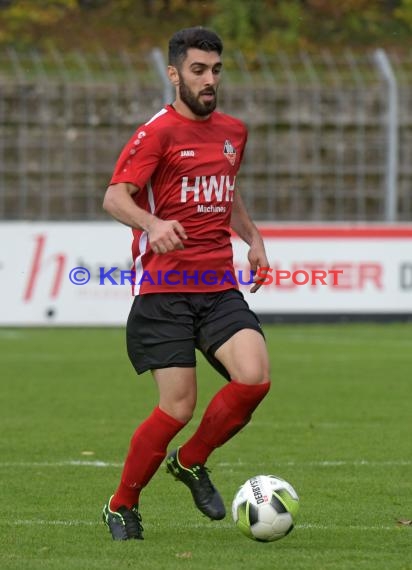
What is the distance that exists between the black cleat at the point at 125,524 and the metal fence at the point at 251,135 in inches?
573

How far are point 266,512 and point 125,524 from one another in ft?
1.99

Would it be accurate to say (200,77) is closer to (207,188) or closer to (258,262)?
(207,188)

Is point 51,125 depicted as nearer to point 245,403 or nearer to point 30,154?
point 30,154

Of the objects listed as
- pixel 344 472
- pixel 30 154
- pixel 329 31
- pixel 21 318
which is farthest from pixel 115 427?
pixel 329 31

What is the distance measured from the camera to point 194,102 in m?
6.47

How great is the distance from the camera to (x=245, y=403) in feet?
21.0

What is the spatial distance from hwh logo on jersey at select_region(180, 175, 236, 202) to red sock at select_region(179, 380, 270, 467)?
78cm

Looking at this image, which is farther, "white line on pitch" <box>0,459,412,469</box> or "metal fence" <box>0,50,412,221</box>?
"metal fence" <box>0,50,412,221</box>

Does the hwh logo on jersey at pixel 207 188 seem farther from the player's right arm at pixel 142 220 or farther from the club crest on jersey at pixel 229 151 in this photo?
the player's right arm at pixel 142 220

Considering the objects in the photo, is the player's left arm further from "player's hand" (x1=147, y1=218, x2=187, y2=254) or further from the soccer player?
"player's hand" (x1=147, y1=218, x2=187, y2=254)

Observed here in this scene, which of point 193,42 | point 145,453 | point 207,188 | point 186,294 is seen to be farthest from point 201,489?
point 193,42

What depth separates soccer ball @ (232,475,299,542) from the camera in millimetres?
6207

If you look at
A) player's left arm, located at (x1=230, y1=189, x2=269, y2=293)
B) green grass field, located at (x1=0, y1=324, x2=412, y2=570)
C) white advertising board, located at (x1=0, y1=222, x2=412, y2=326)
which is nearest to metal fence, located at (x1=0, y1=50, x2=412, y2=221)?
white advertising board, located at (x1=0, y1=222, x2=412, y2=326)

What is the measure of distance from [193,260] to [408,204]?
50.0ft
